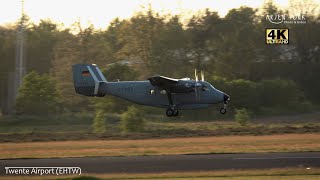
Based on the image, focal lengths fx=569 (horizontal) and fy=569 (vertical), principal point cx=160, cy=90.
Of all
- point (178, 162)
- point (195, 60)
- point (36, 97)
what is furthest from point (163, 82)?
point (195, 60)

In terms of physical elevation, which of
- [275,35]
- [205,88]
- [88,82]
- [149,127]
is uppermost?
[275,35]

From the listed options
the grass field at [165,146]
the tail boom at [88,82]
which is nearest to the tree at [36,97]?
the grass field at [165,146]

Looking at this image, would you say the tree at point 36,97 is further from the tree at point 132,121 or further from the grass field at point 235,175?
the grass field at point 235,175

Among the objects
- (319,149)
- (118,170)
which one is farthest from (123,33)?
(118,170)

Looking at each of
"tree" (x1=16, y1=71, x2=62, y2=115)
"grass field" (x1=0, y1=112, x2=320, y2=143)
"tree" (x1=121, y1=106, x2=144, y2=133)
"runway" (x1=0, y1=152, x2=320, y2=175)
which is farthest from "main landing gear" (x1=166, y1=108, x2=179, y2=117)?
"tree" (x1=16, y1=71, x2=62, y2=115)

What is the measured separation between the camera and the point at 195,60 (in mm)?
66312

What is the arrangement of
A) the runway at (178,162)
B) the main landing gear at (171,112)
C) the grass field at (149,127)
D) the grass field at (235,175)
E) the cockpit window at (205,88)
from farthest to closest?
the grass field at (149,127)
the cockpit window at (205,88)
the main landing gear at (171,112)
the runway at (178,162)
the grass field at (235,175)

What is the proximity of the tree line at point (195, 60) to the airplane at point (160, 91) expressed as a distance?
17.5 m

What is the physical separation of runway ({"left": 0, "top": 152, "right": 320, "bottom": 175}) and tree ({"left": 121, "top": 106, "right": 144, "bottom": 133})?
14.5 meters

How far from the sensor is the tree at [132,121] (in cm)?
4547

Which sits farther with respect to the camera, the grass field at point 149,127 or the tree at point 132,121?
the tree at point 132,121

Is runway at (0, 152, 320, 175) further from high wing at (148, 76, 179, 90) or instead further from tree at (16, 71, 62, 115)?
tree at (16, 71, 62, 115)

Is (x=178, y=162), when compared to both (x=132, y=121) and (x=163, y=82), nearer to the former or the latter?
(x=163, y=82)

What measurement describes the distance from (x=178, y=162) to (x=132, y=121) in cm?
1781
